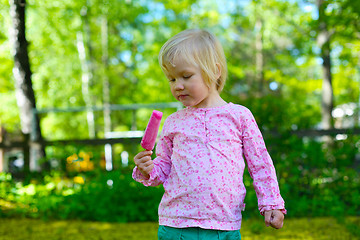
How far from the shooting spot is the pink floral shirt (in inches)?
63.9

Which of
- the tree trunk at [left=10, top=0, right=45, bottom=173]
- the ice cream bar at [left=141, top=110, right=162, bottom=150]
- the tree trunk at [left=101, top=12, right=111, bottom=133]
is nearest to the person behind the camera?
the ice cream bar at [left=141, top=110, right=162, bottom=150]

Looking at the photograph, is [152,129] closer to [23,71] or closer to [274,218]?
[274,218]

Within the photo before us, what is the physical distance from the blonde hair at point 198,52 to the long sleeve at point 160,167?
0.34m

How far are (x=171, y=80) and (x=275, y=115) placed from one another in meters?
4.11

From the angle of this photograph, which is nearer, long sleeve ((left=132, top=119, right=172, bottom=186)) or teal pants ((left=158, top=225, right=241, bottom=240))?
teal pants ((left=158, top=225, right=241, bottom=240))

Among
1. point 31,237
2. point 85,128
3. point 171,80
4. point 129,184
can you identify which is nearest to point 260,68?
point 85,128

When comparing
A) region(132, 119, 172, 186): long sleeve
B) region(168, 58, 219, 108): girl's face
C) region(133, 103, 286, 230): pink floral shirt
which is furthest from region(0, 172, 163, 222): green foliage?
region(168, 58, 219, 108): girl's face

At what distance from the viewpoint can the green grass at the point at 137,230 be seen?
13.9 ft

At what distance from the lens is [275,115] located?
220 inches

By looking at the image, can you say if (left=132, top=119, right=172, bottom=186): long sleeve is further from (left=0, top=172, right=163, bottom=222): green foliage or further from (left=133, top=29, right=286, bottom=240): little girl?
(left=0, top=172, right=163, bottom=222): green foliage

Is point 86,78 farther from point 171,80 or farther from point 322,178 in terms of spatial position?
point 171,80

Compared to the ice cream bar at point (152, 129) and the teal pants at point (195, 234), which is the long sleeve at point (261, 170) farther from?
the ice cream bar at point (152, 129)

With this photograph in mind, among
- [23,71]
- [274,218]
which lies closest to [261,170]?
[274,218]

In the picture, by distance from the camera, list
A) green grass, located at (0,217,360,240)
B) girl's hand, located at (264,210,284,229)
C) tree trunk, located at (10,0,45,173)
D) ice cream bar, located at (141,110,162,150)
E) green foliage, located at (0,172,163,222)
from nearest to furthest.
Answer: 1. ice cream bar, located at (141,110,162,150)
2. girl's hand, located at (264,210,284,229)
3. green grass, located at (0,217,360,240)
4. green foliage, located at (0,172,163,222)
5. tree trunk, located at (10,0,45,173)
